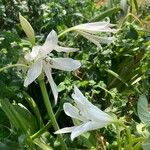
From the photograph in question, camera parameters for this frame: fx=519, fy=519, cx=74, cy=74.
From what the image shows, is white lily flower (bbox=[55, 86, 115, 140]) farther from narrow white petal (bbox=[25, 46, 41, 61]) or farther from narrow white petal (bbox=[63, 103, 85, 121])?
narrow white petal (bbox=[25, 46, 41, 61])

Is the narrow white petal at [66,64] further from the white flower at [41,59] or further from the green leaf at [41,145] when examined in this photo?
the green leaf at [41,145]

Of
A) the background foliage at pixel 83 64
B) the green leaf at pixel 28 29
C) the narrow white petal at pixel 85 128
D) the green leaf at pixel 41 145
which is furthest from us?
the background foliage at pixel 83 64

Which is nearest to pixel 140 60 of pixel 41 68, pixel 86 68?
pixel 86 68

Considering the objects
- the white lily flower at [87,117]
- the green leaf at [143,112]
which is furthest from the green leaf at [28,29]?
the green leaf at [143,112]

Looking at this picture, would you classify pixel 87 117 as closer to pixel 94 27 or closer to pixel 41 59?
pixel 41 59

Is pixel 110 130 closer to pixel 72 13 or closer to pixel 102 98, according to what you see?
pixel 102 98

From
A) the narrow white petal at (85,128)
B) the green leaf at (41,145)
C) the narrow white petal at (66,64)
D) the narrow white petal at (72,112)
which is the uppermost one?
the narrow white petal at (66,64)

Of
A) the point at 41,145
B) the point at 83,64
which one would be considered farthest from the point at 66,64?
the point at 83,64
